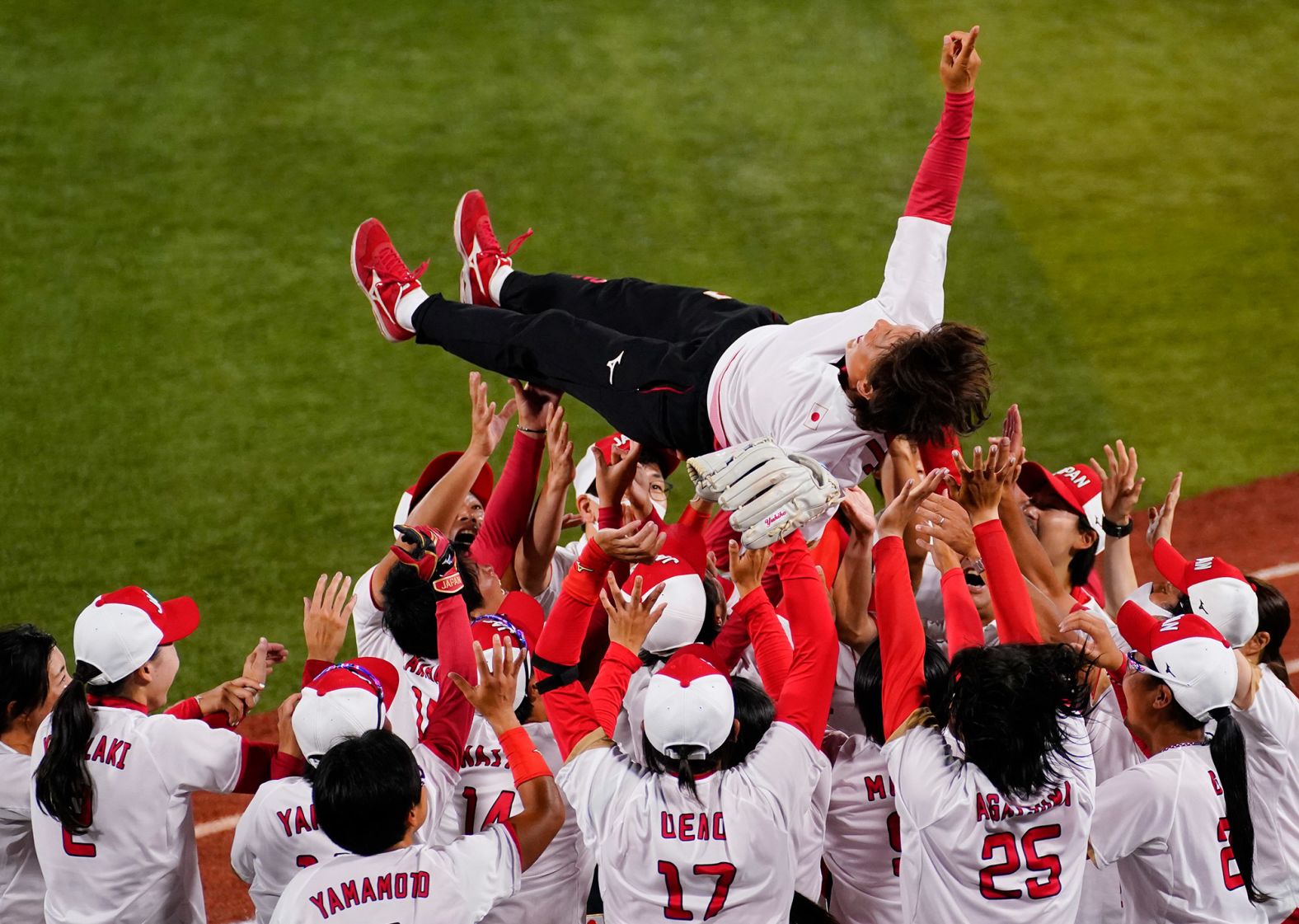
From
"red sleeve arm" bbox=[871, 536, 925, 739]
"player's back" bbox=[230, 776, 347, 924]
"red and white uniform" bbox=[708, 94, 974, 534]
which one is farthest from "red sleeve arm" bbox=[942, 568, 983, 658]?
"player's back" bbox=[230, 776, 347, 924]

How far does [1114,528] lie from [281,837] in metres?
2.96

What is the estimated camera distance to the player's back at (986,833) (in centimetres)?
325

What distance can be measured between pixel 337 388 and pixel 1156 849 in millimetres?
5505

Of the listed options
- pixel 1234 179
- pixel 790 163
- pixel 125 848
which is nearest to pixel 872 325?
pixel 125 848

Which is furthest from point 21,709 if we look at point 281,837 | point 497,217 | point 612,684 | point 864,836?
point 497,217

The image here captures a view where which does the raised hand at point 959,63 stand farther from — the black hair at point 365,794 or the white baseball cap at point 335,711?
the black hair at point 365,794

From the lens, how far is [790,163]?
31.2 feet

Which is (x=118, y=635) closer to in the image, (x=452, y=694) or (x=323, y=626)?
(x=323, y=626)

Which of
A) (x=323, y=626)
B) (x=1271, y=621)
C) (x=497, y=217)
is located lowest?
(x=1271, y=621)

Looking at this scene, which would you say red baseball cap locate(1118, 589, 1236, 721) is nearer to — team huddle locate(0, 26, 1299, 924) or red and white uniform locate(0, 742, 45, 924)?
team huddle locate(0, 26, 1299, 924)

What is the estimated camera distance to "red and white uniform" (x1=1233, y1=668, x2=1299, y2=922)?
3.72 m

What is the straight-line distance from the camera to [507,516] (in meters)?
4.60

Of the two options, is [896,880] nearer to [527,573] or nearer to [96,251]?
[527,573]

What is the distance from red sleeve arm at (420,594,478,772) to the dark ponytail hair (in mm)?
841
